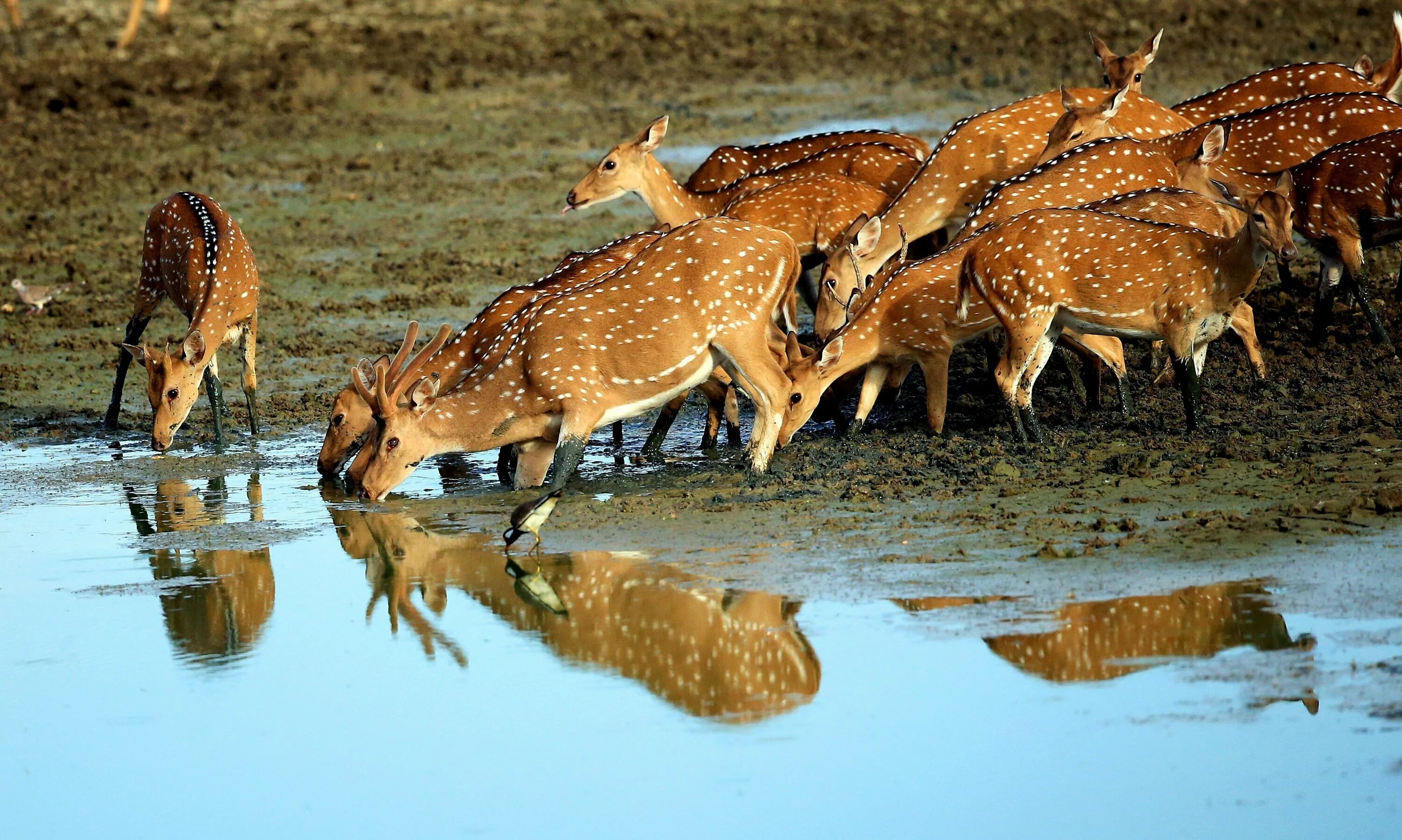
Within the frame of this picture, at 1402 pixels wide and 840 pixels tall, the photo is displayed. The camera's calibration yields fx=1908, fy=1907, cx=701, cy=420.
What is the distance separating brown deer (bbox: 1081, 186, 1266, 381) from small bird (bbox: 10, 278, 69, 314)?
7901 millimetres

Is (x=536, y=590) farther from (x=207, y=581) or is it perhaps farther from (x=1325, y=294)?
(x=1325, y=294)

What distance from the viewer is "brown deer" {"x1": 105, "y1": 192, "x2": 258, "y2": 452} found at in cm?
1094

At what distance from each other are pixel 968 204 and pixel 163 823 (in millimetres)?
7415

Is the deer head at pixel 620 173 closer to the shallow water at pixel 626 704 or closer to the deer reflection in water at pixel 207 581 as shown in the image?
the deer reflection in water at pixel 207 581

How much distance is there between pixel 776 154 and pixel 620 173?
125cm

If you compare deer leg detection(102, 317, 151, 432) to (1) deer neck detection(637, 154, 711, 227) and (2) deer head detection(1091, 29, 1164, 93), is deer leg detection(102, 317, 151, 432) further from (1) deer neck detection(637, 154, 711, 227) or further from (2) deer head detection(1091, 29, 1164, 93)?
(2) deer head detection(1091, 29, 1164, 93)

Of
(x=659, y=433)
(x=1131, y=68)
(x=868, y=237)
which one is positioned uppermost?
(x=1131, y=68)

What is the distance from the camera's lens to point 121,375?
37.9ft

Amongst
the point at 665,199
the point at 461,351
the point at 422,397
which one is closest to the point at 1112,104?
the point at 665,199

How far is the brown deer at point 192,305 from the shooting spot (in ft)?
35.9

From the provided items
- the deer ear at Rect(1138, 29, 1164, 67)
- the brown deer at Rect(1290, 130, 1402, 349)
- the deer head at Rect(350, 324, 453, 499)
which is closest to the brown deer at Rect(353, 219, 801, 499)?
the deer head at Rect(350, 324, 453, 499)

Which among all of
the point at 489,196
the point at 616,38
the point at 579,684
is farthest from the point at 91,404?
the point at 616,38

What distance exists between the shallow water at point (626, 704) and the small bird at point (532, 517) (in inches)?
4.5

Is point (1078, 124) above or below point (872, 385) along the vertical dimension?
above
